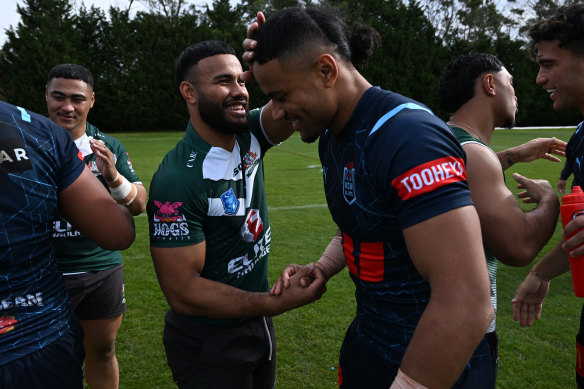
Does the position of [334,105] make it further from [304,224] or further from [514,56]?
[514,56]

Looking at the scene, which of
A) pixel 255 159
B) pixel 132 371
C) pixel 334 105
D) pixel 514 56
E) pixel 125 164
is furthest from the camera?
pixel 514 56

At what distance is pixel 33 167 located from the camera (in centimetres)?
178

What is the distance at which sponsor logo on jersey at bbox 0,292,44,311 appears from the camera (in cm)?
174

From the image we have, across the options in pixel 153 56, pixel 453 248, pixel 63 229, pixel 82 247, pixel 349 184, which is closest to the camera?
pixel 453 248

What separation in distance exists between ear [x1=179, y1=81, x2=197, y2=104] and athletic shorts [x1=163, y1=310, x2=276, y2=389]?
1.29 meters

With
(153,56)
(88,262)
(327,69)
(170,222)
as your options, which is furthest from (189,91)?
(153,56)

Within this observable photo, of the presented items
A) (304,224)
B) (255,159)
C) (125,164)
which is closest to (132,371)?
(125,164)

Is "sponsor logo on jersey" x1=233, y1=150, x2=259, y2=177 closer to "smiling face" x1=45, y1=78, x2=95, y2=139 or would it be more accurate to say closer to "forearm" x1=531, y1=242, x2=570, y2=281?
"smiling face" x1=45, y1=78, x2=95, y2=139

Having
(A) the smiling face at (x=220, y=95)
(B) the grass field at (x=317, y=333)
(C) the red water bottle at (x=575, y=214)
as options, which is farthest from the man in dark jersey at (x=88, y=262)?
(C) the red water bottle at (x=575, y=214)

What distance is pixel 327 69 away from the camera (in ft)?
5.57

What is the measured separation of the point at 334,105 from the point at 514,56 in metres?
42.4

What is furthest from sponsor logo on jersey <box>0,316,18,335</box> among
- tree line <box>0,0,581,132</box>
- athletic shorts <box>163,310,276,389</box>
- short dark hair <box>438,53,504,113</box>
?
tree line <box>0,0,581,132</box>

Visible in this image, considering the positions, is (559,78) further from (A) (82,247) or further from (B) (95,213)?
(A) (82,247)

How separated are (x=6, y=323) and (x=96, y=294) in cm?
178
